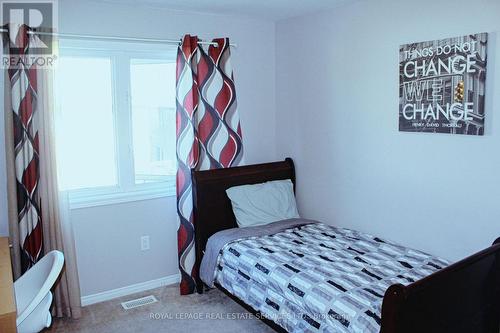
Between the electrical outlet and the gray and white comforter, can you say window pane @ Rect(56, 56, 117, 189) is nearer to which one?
the electrical outlet

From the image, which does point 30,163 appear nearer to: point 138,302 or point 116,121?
point 116,121

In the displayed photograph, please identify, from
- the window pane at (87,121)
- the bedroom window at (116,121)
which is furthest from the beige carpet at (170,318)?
the window pane at (87,121)

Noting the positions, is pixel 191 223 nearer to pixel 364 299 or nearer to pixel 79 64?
pixel 79 64

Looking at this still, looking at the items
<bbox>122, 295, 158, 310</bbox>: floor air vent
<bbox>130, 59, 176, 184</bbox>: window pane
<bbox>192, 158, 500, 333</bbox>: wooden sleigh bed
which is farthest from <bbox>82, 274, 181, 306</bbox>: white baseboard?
<bbox>192, 158, 500, 333</bbox>: wooden sleigh bed

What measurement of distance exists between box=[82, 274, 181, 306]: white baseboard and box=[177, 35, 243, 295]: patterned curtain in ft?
0.85

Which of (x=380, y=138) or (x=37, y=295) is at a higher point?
(x=380, y=138)

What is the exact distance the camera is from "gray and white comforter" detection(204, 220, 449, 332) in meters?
2.30

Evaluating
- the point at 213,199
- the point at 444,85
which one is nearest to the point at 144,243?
the point at 213,199

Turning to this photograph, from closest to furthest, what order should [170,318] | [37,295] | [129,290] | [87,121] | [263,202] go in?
1. [37,295]
2. [170,318]
3. [87,121]
4. [129,290]
5. [263,202]

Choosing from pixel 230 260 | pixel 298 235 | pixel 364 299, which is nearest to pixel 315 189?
pixel 298 235

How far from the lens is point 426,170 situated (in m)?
2.92

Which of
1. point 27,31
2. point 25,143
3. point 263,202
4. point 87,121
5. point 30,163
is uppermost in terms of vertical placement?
point 27,31

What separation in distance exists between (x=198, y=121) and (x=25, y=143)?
126 centimetres

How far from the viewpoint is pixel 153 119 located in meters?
3.67
